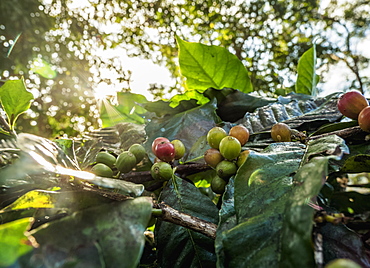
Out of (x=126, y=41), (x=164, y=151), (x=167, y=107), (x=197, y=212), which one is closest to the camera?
(x=197, y=212)

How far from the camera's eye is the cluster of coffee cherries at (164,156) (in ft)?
2.02

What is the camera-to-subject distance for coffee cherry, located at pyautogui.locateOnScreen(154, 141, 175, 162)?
65cm

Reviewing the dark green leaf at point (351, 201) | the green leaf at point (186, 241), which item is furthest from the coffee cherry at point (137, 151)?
the dark green leaf at point (351, 201)

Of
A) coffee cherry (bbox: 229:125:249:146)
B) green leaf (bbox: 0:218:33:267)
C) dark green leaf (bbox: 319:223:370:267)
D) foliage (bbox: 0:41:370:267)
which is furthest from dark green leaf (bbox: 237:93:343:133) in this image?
green leaf (bbox: 0:218:33:267)

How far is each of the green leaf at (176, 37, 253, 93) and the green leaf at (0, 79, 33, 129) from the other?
20.0 inches

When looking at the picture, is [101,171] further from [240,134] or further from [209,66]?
[209,66]

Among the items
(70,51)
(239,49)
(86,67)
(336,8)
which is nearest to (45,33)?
(70,51)

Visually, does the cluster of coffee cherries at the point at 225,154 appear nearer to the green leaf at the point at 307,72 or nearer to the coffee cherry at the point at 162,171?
the coffee cherry at the point at 162,171

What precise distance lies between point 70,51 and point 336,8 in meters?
5.50

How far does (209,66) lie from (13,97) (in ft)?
2.01

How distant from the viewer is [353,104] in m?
0.60

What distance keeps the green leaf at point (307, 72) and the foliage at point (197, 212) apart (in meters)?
0.46

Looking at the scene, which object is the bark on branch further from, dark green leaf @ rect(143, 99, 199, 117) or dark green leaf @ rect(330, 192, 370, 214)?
dark green leaf @ rect(143, 99, 199, 117)

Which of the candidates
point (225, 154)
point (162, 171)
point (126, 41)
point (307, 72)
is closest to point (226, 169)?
point (225, 154)
